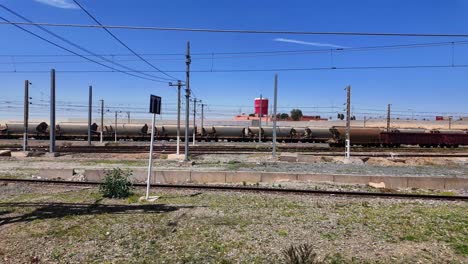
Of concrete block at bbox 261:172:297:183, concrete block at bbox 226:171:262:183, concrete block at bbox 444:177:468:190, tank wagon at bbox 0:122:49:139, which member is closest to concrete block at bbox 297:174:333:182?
concrete block at bbox 261:172:297:183

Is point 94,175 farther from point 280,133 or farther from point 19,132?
point 19,132

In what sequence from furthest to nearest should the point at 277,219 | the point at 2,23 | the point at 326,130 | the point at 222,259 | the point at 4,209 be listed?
the point at 326,130 < the point at 2,23 < the point at 4,209 < the point at 277,219 < the point at 222,259

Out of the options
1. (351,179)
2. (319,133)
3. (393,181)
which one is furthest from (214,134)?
(393,181)

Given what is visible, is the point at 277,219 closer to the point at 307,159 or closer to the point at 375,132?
the point at 307,159

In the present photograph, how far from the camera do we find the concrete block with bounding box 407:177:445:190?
14297mm

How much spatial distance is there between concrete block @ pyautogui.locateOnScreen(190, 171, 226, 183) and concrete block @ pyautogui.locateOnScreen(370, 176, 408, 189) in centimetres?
621

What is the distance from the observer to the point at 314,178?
15.6m

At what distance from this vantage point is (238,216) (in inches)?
337

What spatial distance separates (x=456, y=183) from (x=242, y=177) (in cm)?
836

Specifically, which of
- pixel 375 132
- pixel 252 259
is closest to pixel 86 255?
pixel 252 259

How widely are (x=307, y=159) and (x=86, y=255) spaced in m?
20.8

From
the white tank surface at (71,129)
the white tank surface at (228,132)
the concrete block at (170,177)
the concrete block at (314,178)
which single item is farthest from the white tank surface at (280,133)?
the concrete block at (170,177)

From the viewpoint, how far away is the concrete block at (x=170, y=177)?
15.5 meters

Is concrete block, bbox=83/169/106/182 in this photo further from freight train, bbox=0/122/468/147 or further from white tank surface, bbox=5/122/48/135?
white tank surface, bbox=5/122/48/135
